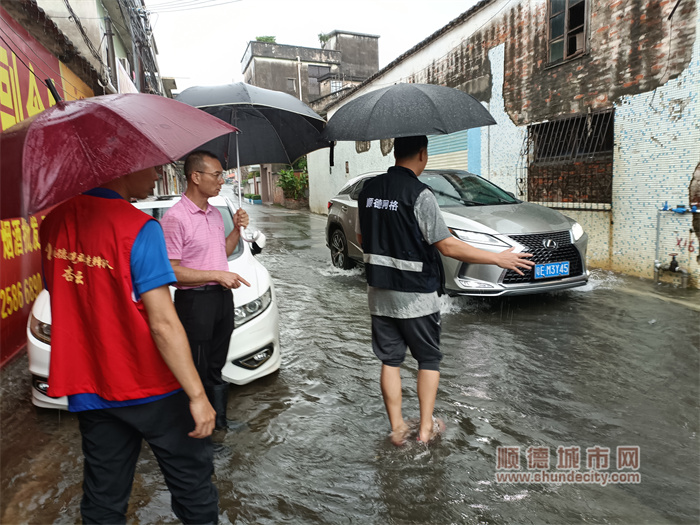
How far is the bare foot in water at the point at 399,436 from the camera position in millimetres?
2967

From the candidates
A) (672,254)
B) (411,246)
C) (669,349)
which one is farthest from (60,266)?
(672,254)

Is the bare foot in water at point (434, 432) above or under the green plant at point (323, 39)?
under

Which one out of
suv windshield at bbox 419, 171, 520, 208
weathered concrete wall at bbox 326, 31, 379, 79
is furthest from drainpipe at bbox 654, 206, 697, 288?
weathered concrete wall at bbox 326, 31, 379, 79

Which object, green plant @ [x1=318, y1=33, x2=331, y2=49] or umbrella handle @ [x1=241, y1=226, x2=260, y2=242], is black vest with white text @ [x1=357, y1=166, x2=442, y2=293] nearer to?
umbrella handle @ [x1=241, y1=226, x2=260, y2=242]

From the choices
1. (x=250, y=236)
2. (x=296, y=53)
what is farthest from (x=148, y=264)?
(x=296, y=53)

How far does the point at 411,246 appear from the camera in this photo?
2773mm

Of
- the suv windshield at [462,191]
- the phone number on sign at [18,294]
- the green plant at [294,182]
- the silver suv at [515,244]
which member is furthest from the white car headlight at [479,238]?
the green plant at [294,182]

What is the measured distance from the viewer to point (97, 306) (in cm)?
160

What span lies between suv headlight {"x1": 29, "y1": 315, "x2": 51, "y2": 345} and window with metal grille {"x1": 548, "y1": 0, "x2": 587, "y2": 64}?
8.46 m

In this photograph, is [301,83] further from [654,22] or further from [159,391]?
[159,391]

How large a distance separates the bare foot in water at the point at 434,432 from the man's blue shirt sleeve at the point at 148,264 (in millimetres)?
1941

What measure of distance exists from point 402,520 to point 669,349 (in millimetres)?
3295

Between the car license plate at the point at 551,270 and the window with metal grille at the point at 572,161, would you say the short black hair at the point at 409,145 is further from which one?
the window with metal grille at the point at 572,161

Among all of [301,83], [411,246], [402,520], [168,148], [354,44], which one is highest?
[354,44]
